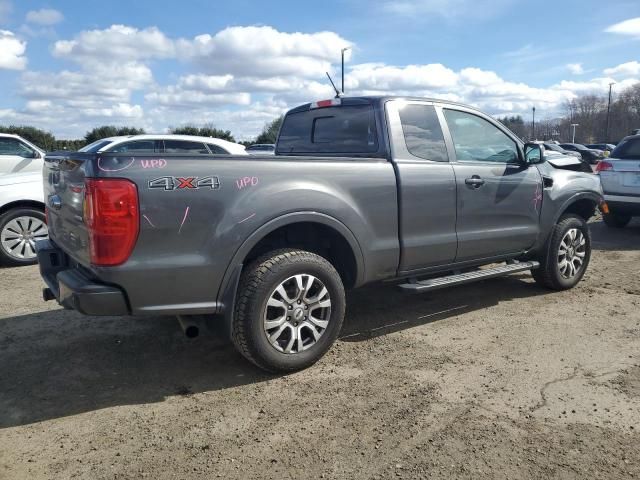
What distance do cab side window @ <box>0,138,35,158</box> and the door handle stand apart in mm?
6719

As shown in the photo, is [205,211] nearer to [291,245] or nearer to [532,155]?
[291,245]

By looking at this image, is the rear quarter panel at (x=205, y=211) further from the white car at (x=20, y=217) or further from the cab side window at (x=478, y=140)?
the white car at (x=20, y=217)

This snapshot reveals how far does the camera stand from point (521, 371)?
3770 mm

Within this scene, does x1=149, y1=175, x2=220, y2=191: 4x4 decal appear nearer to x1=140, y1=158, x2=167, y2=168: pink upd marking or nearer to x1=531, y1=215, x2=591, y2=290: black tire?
x1=140, y1=158, x2=167, y2=168: pink upd marking

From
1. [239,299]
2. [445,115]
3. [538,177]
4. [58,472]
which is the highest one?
[445,115]

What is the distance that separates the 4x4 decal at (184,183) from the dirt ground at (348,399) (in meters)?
1.03

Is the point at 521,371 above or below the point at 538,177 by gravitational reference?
below

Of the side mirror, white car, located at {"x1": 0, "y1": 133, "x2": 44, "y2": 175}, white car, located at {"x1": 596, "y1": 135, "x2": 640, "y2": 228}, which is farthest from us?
→ white car, located at {"x1": 596, "y1": 135, "x2": 640, "y2": 228}

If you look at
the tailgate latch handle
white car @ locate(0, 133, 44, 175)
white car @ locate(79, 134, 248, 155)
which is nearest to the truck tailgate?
the tailgate latch handle

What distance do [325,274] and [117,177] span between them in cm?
149

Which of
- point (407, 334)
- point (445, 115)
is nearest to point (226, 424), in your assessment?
point (407, 334)

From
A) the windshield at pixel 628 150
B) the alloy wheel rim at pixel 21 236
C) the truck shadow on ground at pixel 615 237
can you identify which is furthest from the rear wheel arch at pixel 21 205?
the windshield at pixel 628 150

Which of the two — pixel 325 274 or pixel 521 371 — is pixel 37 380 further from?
pixel 521 371

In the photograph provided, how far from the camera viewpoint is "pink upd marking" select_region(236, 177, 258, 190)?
3.36 metres
